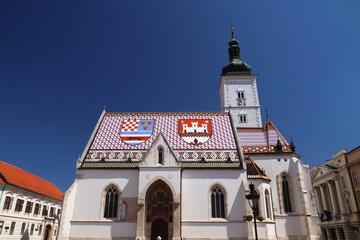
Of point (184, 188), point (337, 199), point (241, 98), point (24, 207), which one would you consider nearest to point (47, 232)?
point (24, 207)

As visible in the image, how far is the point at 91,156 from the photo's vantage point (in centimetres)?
2750

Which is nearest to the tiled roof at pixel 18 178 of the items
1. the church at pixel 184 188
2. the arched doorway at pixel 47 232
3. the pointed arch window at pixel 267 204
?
the arched doorway at pixel 47 232

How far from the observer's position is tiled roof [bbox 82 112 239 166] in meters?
27.7

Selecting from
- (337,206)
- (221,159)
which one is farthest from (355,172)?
(221,159)

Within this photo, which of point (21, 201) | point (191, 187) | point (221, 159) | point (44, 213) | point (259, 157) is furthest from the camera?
point (44, 213)

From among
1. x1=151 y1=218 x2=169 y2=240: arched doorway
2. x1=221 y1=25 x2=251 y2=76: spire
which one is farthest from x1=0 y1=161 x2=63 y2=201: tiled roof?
x1=221 y1=25 x2=251 y2=76: spire

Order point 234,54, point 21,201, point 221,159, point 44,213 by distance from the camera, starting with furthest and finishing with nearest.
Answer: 1. point 234,54
2. point 44,213
3. point 21,201
4. point 221,159

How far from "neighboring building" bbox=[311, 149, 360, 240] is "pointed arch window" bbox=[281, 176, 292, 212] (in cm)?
1100

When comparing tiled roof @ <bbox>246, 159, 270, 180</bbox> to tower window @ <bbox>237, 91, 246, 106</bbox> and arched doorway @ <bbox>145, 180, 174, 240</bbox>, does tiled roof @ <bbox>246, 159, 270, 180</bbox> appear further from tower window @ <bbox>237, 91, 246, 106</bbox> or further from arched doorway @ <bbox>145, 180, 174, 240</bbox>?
tower window @ <bbox>237, 91, 246, 106</bbox>

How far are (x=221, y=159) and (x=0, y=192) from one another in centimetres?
2629

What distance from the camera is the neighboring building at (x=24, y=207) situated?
106 ft

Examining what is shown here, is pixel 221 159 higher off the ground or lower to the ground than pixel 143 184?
higher

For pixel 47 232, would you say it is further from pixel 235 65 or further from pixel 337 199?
pixel 337 199

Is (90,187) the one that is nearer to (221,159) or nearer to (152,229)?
(152,229)
